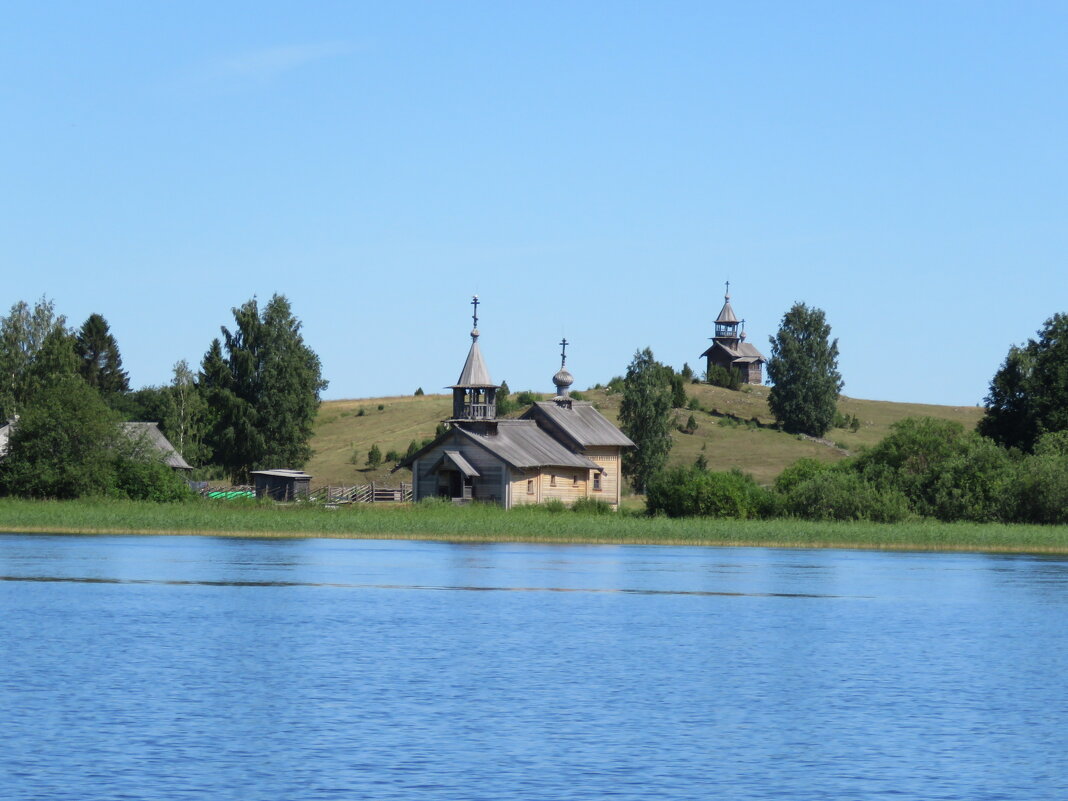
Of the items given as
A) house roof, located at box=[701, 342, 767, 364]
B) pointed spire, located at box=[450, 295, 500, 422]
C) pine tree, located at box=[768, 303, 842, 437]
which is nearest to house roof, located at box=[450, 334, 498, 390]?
pointed spire, located at box=[450, 295, 500, 422]

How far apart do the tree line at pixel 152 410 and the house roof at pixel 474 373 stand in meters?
18.7

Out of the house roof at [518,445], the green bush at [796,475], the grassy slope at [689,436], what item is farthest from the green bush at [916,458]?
the grassy slope at [689,436]

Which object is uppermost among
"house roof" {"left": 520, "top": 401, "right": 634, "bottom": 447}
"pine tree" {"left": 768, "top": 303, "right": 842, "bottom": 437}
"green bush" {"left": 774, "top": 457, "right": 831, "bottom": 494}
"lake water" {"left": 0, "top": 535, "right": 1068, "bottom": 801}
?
"pine tree" {"left": 768, "top": 303, "right": 842, "bottom": 437}

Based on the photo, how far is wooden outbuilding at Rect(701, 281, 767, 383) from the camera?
578 ft

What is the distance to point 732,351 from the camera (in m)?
177

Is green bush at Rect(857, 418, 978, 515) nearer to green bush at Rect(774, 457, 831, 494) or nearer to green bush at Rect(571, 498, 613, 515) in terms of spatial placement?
green bush at Rect(774, 457, 831, 494)

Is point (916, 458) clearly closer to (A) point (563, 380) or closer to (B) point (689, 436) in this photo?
(A) point (563, 380)

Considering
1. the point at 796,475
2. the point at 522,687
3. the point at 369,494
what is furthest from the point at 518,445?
the point at 522,687

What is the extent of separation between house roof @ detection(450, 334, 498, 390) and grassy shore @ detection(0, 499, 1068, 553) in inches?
589

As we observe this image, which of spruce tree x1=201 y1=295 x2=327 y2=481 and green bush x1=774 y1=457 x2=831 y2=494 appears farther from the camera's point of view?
spruce tree x1=201 y1=295 x2=327 y2=481

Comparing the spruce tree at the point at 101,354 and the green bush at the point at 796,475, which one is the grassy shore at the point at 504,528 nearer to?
the green bush at the point at 796,475

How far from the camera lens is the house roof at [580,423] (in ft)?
336

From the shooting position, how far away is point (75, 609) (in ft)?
138

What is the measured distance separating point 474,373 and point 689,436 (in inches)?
1825
